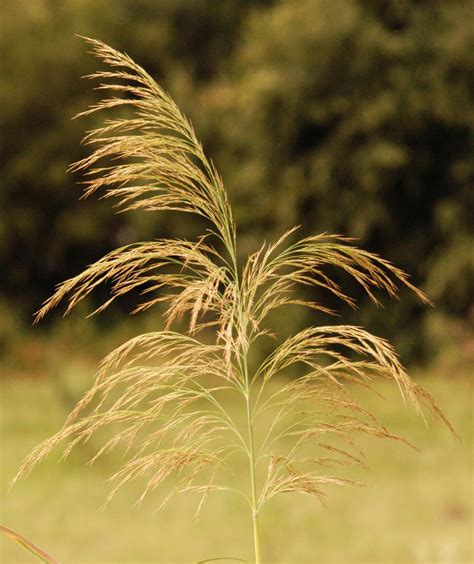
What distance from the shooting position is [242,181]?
28.2 ft

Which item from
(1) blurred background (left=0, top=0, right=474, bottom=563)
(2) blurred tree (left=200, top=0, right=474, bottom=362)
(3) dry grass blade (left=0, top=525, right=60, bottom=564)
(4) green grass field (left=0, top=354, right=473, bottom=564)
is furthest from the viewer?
(2) blurred tree (left=200, top=0, right=474, bottom=362)

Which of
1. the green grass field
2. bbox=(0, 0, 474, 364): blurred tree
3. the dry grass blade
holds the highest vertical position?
the dry grass blade

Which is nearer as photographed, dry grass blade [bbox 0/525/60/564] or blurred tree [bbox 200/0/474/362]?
dry grass blade [bbox 0/525/60/564]

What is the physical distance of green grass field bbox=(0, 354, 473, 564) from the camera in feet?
14.6

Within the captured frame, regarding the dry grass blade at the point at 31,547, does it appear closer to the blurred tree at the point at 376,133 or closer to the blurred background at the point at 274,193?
the blurred background at the point at 274,193

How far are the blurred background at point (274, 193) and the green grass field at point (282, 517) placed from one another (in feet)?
0.06

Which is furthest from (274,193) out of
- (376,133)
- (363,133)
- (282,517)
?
(282,517)

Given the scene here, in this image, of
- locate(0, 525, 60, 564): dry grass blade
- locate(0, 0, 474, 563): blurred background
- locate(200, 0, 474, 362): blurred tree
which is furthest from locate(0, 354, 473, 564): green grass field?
locate(0, 525, 60, 564): dry grass blade

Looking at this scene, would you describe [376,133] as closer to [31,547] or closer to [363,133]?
[363,133]

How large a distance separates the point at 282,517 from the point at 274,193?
397 cm

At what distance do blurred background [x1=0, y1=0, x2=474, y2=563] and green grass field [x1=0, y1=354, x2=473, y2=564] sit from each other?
0.06 feet

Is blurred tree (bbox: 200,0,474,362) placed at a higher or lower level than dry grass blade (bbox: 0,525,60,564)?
lower

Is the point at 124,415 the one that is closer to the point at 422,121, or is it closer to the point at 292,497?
the point at 292,497

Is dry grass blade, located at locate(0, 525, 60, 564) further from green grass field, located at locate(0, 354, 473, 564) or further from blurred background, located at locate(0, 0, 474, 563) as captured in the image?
blurred background, located at locate(0, 0, 474, 563)
